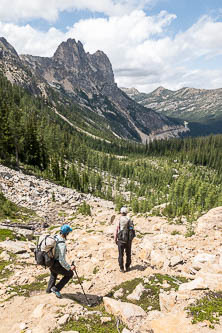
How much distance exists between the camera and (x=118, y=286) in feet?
28.4

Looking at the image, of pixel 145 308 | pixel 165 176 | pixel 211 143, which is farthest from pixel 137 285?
pixel 211 143

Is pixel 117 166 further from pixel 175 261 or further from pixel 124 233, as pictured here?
pixel 124 233

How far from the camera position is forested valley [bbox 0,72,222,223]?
1756 inches

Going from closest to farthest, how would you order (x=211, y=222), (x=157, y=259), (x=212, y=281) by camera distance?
(x=212, y=281) → (x=157, y=259) → (x=211, y=222)

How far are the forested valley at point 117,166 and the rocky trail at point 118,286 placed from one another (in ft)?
36.7

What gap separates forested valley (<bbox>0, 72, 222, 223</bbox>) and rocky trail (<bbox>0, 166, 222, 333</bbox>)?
11.2 meters

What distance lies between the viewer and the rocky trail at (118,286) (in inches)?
231

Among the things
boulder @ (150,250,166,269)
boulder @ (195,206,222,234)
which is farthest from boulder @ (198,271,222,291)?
boulder @ (195,206,222,234)

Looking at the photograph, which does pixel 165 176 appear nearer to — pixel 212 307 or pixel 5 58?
pixel 212 307

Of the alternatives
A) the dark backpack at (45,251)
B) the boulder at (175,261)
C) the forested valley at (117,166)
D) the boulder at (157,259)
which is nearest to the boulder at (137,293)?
the boulder at (157,259)

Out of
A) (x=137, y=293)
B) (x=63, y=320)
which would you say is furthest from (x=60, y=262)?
(x=137, y=293)

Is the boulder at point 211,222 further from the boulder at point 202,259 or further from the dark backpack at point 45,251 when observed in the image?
the dark backpack at point 45,251

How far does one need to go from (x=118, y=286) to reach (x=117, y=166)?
340 feet

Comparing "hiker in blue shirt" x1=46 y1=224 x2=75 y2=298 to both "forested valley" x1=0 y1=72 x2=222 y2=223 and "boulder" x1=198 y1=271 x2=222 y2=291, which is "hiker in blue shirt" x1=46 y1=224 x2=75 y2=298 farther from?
"forested valley" x1=0 y1=72 x2=222 y2=223
